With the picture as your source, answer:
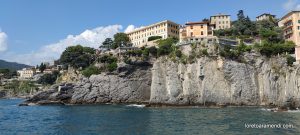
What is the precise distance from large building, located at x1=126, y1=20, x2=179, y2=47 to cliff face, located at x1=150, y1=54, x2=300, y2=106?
90.9 ft

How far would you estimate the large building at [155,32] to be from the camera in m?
107

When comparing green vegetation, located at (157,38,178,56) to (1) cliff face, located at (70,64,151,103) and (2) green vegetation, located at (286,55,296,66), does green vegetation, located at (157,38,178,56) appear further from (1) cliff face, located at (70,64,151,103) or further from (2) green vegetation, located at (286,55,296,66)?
(2) green vegetation, located at (286,55,296,66)

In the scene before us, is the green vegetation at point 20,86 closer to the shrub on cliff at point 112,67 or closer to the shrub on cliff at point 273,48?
the shrub on cliff at point 112,67

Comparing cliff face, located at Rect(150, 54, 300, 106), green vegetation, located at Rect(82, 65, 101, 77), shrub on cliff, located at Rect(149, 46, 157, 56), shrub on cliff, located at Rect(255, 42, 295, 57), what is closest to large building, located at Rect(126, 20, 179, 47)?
shrub on cliff, located at Rect(149, 46, 157, 56)

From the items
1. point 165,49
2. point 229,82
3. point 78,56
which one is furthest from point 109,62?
point 229,82

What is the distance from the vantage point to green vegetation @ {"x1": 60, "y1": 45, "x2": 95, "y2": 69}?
338ft

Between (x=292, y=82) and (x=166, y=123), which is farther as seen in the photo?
(x=292, y=82)

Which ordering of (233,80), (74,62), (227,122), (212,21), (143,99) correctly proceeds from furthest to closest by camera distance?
(212,21) < (74,62) < (143,99) < (233,80) < (227,122)

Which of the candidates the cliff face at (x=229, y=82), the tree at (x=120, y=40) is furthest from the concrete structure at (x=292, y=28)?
the tree at (x=120, y=40)

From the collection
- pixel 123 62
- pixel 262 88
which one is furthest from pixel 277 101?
pixel 123 62

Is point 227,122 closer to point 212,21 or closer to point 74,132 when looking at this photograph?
point 74,132

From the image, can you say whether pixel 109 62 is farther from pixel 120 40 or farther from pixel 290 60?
pixel 290 60

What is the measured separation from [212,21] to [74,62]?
45.1 metres

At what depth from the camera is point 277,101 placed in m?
72.8
